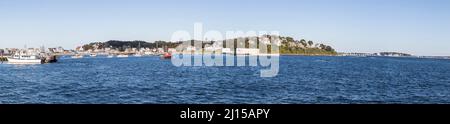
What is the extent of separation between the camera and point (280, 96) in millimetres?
26312

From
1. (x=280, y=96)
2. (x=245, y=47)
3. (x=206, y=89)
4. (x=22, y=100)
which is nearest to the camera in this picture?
(x=22, y=100)

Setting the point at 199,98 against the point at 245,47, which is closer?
the point at 199,98
